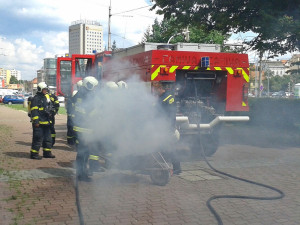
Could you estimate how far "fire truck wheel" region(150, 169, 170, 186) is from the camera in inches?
232

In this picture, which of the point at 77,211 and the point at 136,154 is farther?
the point at 136,154

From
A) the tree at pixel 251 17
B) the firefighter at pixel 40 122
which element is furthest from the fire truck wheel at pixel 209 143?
the tree at pixel 251 17

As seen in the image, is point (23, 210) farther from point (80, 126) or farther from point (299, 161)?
point (299, 161)

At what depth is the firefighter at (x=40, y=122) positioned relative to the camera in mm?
8062

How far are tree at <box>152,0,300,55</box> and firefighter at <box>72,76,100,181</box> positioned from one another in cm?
629

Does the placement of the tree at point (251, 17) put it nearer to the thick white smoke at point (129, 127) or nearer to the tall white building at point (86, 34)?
the thick white smoke at point (129, 127)

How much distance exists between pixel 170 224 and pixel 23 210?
77.1 inches

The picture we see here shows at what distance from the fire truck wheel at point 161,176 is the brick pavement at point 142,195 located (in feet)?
0.32

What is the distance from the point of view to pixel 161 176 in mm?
5926

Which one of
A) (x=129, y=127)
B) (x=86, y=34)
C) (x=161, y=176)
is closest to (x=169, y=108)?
(x=129, y=127)

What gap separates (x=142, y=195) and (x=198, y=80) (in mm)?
3913

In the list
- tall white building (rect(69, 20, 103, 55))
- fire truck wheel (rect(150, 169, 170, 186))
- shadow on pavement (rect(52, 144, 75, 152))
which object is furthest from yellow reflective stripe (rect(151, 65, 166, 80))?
tall white building (rect(69, 20, 103, 55))

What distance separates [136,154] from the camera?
6.23 metres

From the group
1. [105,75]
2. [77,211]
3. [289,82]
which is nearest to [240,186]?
[77,211]
